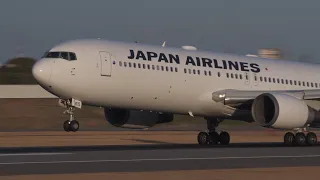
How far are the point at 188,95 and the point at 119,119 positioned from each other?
14.6 feet

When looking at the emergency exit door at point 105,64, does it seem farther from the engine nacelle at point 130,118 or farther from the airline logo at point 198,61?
the engine nacelle at point 130,118

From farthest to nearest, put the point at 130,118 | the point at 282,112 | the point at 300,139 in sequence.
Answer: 1. the point at 130,118
2. the point at 300,139
3. the point at 282,112

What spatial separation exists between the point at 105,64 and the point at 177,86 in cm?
389

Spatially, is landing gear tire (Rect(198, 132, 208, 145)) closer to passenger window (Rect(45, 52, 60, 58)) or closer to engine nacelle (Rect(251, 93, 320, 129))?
engine nacelle (Rect(251, 93, 320, 129))

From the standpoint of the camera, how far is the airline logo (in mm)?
36219

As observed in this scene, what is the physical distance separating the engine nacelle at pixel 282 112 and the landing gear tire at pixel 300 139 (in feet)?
2.46

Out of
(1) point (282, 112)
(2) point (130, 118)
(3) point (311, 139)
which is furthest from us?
(2) point (130, 118)

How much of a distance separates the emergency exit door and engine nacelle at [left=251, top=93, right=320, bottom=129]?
7.06 m

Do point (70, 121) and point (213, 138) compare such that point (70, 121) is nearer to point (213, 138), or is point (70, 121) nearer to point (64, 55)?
point (64, 55)

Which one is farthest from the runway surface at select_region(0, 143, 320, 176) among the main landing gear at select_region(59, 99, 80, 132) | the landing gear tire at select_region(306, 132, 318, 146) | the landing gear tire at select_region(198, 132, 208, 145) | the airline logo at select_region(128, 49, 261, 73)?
the landing gear tire at select_region(198, 132, 208, 145)

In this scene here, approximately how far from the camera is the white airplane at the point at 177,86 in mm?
34812

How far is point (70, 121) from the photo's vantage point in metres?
33.6

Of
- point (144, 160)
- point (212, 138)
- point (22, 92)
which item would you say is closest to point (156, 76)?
point (212, 138)

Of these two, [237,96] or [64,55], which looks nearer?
[64,55]
